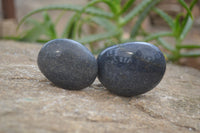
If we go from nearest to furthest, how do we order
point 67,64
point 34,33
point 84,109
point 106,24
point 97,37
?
point 84,109
point 67,64
point 97,37
point 106,24
point 34,33

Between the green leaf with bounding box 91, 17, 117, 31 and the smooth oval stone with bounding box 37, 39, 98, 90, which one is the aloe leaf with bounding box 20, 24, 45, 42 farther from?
the smooth oval stone with bounding box 37, 39, 98, 90

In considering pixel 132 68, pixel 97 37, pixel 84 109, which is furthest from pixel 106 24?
pixel 84 109

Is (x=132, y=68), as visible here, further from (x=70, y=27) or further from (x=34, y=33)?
(x=34, y=33)

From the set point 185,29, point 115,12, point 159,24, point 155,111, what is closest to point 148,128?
point 155,111

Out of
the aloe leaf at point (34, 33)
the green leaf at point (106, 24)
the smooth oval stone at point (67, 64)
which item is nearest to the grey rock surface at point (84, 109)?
the smooth oval stone at point (67, 64)

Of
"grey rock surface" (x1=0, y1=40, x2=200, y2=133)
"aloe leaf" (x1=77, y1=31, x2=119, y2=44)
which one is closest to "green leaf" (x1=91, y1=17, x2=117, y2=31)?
"aloe leaf" (x1=77, y1=31, x2=119, y2=44)

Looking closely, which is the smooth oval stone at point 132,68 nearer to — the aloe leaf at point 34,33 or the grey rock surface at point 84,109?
the grey rock surface at point 84,109
